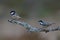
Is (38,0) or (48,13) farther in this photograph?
(38,0)

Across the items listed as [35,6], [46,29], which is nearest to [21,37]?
[35,6]

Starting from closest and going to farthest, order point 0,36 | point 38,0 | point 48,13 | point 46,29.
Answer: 1. point 46,29
2. point 0,36
3. point 48,13
4. point 38,0

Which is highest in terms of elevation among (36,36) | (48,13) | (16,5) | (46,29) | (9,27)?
(16,5)

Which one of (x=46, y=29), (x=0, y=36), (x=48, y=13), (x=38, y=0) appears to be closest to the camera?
(x=46, y=29)

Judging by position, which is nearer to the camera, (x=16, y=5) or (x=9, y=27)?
(x=9, y=27)

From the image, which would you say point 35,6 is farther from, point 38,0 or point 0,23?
point 0,23

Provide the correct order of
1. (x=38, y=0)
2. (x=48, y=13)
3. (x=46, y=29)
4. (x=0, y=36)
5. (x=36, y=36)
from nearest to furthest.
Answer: (x=46, y=29), (x=36, y=36), (x=0, y=36), (x=48, y=13), (x=38, y=0)

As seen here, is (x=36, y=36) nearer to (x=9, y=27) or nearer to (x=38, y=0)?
(x=9, y=27)

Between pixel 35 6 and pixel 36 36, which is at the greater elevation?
pixel 35 6

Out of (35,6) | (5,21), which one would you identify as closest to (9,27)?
(5,21)
